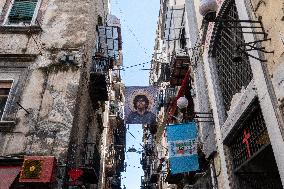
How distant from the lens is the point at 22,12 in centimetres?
1385

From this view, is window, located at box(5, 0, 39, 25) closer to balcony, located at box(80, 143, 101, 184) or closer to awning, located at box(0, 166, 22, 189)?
balcony, located at box(80, 143, 101, 184)

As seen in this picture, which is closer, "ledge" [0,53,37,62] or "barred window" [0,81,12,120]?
"barred window" [0,81,12,120]

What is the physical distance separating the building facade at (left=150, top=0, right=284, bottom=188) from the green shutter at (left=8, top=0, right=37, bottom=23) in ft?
23.2

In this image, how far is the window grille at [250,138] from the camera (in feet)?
22.2

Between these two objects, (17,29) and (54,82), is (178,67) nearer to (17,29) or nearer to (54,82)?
(54,82)

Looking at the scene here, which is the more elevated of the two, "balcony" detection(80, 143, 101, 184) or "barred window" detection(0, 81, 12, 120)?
"barred window" detection(0, 81, 12, 120)

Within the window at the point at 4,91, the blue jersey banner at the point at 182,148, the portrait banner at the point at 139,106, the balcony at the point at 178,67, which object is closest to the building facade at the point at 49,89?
the window at the point at 4,91

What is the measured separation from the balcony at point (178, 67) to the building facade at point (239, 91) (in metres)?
1.38

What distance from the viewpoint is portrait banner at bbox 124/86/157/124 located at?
1390 cm

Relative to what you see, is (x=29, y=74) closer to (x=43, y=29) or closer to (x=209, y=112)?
(x=43, y=29)

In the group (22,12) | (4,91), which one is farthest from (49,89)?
(22,12)

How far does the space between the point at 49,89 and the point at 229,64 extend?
21.3 feet

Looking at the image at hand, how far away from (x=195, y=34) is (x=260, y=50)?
7657mm

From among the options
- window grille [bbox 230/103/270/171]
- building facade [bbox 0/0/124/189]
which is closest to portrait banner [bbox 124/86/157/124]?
building facade [bbox 0/0/124/189]
